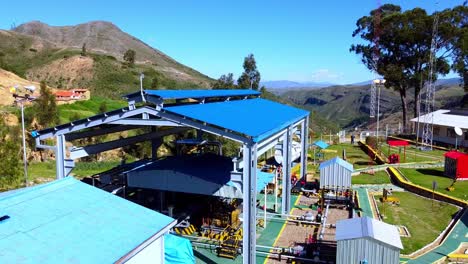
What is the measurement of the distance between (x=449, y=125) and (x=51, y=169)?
1698 inches

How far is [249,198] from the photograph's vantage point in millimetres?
14031

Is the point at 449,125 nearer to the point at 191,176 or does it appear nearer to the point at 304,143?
the point at 304,143

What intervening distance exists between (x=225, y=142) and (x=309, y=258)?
21.3 meters

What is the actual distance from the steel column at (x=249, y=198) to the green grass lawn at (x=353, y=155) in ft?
76.3

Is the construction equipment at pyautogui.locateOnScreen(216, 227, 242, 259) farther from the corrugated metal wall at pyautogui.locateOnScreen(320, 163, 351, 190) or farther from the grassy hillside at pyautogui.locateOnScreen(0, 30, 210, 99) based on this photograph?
the grassy hillside at pyautogui.locateOnScreen(0, 30, 210, 99)

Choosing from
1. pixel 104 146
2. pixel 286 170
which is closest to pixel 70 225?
pixel 104 146

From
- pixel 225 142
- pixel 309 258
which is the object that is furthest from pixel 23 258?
pixel 225 142

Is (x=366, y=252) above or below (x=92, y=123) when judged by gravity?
below

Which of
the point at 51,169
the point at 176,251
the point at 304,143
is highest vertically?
the point at 304,143

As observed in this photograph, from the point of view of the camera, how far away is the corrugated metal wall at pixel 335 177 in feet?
77.8

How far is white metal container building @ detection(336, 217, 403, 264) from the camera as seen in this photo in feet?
41.2

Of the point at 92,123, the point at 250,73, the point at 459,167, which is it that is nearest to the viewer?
the point at 92,123

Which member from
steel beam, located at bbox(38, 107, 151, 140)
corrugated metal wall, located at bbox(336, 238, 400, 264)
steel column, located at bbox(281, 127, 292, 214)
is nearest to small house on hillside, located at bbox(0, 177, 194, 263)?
steel beam, located at bbox(38, 107, 151, 140)

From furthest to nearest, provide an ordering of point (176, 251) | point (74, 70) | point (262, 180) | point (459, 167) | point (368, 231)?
point (74, 70) < point (459, 167) < point (262, 180) < point (176, 251) < point (368, 231)
